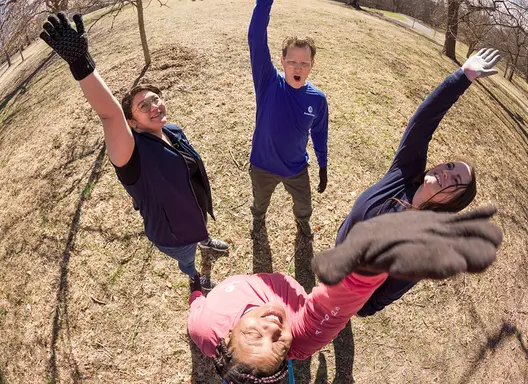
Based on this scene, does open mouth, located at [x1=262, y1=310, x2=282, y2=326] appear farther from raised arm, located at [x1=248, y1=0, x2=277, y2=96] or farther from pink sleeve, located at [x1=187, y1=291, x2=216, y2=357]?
raised arm, located at [x1=248, y1=0, x2=277, y2=96]

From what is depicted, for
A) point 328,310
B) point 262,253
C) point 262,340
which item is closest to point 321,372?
point 262,253

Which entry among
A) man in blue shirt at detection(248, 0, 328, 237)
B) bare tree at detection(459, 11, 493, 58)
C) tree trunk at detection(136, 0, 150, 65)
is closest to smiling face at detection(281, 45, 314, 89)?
man in blue shirt at detection(248, 0, 328, 237)

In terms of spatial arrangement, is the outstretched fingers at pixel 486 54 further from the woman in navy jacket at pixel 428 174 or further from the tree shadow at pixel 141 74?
the tree shadow at pixel 141 74

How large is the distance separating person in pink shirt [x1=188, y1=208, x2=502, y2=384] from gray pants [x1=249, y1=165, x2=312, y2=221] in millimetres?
1455

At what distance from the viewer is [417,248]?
916 millimetres

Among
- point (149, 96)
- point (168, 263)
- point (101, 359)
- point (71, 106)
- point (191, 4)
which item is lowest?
point (101, 359)

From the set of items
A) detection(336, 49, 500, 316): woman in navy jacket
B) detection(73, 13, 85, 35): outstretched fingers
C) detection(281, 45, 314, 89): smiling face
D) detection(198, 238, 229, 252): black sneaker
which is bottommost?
detection(198, 238, 229, 252): black sneaker

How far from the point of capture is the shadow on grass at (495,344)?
10.5ft

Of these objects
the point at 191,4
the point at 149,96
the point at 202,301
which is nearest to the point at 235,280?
the point at 202,301

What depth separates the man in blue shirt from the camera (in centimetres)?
246

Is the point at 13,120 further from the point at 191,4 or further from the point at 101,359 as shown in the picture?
the point at 191,4

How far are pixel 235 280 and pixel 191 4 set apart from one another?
11382mm

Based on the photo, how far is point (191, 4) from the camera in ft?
34.6

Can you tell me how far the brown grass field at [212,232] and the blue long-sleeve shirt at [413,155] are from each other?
1.84m
